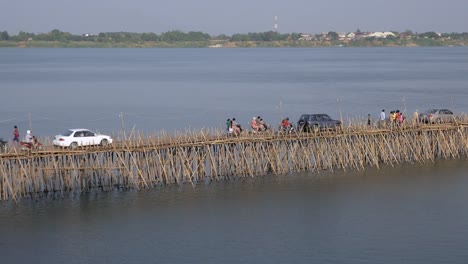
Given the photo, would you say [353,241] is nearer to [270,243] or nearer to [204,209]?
[270,243]

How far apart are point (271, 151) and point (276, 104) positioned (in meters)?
41.0

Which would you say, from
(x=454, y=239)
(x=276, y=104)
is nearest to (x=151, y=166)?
(x=454, y=239)

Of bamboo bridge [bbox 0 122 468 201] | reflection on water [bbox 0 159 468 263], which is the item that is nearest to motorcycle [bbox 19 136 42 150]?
bamboo bridge [bbox 0 122 468 201]

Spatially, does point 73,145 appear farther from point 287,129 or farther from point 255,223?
point 287,129

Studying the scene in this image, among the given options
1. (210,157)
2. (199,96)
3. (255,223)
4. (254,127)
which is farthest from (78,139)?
(199,96)

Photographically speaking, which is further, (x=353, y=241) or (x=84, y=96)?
(x=84, y=96)

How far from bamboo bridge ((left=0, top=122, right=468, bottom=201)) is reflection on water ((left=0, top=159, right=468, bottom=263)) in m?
0.97

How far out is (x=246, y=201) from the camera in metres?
40.5

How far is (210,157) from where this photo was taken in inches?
1748

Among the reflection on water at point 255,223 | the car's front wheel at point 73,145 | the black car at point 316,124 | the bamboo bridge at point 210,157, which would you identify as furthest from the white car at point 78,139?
the black car at point 316,124

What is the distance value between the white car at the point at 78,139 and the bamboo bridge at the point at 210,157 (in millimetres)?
711

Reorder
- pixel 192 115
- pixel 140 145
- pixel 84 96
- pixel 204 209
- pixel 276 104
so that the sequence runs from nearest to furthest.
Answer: pixel 204 209 < pixel 140 145 < pixel 192 115 < pixel 276 104 < pixel 84 96

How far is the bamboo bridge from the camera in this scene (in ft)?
132

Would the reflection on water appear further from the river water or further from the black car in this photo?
the black car
